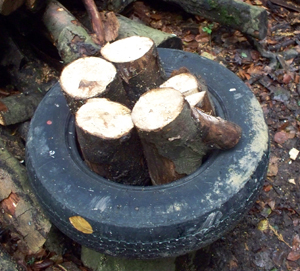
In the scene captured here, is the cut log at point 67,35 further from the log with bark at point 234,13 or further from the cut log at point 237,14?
the cut log at point 237,14

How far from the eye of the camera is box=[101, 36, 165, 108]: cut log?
2.17 metres

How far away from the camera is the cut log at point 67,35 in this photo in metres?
3.00

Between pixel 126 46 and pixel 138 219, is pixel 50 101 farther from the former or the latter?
pixel 138 219

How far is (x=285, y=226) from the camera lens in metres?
2.77

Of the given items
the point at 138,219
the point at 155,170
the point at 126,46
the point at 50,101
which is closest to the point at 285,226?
the point at 155,170

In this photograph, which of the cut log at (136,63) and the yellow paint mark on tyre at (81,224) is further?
the cut log at (136,63)

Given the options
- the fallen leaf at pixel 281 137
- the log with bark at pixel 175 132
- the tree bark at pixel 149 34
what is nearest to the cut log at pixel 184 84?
the log with bark at pixel 175 132

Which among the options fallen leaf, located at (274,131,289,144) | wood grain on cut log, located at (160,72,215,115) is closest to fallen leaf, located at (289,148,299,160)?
fallen leaf, located at (274,131,289,144)

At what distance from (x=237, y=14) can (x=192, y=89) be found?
2059 mm

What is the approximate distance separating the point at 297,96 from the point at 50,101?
253 centimetres

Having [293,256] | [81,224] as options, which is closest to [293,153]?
[293,256]

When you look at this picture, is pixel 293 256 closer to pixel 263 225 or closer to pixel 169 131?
pixel 263 225

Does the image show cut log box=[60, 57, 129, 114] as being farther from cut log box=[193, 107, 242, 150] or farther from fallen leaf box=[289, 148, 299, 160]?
fallen leaf box=[289, 148, 299, 160]

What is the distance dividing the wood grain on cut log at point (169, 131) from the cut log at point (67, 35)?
125cm
